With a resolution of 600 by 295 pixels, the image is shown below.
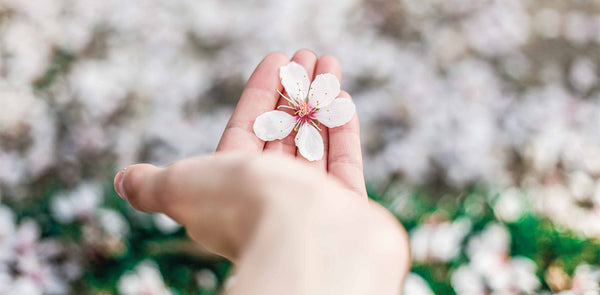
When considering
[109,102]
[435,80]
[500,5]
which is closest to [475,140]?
[435,80]

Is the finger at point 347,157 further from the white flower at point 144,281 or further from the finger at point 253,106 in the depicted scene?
the white flower at point 144,281

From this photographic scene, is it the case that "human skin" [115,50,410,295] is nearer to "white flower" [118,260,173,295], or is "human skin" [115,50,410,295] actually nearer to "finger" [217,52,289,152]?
"finger" [217,52,289,152]

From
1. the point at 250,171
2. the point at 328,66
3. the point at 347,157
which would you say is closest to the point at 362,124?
the point at 328,66

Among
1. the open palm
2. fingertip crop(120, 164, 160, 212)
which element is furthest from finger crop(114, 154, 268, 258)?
Result: the open palm

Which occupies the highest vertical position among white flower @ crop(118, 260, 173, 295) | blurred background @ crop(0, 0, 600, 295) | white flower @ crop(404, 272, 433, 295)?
blurred background @ crop(0, 0, 600, 295)

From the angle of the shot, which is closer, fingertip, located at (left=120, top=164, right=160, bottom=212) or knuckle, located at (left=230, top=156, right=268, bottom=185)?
knuckle, located at (left=230, top=156, right=268, bottom=185)
